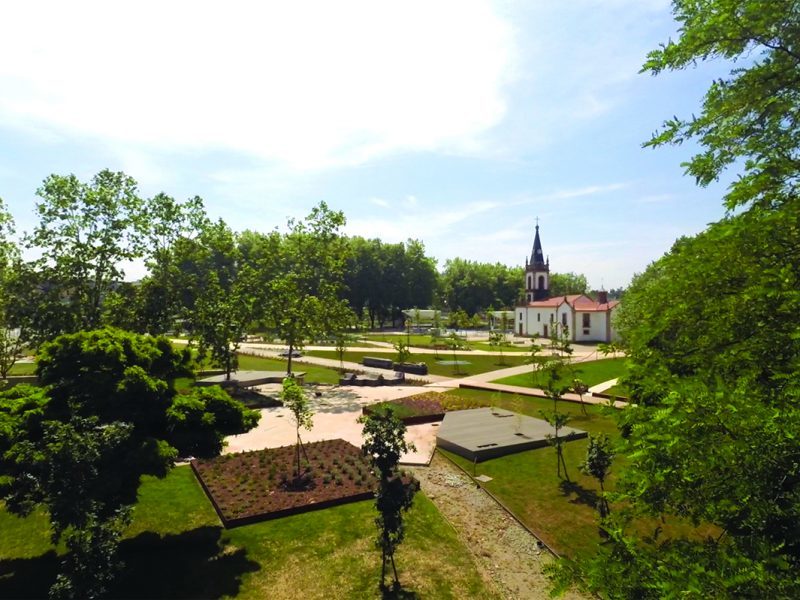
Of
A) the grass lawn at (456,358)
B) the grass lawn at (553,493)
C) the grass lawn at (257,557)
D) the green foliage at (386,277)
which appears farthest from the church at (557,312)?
the grass lawn at (257,557)

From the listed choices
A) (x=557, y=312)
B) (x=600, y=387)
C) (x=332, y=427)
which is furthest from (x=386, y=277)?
(x=332, y=427)

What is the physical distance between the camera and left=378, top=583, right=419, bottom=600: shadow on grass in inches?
422

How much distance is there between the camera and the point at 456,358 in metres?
49.5

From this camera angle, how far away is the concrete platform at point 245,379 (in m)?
35.0

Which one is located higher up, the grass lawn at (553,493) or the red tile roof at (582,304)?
the red tile roof at (582,304)

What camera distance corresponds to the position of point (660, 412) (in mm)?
6566

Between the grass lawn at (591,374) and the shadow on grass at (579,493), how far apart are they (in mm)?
14869

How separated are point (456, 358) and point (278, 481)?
3415 centimetres

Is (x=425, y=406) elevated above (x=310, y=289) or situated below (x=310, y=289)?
below

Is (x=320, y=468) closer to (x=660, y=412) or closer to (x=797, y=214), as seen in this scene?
(x=660, y=412)

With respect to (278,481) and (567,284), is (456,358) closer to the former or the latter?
(278,481)

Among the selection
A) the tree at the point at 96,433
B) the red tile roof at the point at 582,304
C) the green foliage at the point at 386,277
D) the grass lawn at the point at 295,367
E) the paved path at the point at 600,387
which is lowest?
the grass lawn at the point at 295,367

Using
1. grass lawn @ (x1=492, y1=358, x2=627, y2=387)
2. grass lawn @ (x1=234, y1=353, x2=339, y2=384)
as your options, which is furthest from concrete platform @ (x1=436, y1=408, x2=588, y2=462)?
grass lawn @ (x1=234, y1=353, x2=339, y2=384)

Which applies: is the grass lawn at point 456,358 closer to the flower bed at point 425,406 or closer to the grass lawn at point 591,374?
the grass lawn at point 591,374
